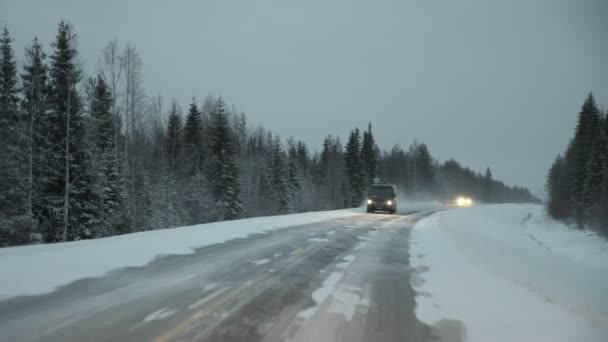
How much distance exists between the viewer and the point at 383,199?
1112 inches

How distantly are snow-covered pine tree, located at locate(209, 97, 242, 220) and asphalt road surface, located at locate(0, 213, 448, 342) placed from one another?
2492 centimetres

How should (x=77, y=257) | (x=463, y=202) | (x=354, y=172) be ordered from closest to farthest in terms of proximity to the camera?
(x=77, y=257) < (x=463, y=202) < (x=354, y=172)

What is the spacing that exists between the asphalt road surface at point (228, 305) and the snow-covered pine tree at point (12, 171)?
38.6ft

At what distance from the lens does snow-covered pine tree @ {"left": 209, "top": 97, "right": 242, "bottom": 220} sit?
3294 cm

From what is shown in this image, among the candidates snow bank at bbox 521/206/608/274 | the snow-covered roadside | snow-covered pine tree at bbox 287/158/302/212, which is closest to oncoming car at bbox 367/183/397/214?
snow bank at bbox 521/206/608/274

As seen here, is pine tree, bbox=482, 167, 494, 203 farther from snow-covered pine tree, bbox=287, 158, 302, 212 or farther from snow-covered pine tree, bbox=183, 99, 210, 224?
snow-covered pine tree, bbox=183, 99, 210, 224

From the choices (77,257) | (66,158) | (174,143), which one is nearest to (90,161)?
(66,158)

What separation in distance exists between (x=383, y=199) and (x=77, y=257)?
79.1 ft

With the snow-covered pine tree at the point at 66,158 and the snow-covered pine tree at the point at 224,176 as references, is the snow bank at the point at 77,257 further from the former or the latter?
the snow-covered pine tree at the point at 224,176

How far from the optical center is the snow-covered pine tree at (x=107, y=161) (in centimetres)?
2052

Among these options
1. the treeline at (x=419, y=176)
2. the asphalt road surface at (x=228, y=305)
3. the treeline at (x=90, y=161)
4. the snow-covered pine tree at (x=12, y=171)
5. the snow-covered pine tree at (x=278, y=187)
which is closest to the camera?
the asphalt road surface at (x=228, y=305)

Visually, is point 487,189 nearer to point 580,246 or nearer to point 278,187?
point 278,187

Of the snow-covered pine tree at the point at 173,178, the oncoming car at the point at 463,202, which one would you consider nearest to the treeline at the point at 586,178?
the oncoming car at the point at 463,202

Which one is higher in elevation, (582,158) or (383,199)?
(582,158)
